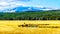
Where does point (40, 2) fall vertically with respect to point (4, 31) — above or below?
above

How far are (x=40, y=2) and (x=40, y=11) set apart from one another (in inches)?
3.6

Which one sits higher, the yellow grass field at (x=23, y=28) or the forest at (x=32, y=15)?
the forest at (x=32, y=15)

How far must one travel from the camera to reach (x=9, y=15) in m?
1.50

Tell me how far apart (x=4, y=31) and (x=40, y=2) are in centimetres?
47

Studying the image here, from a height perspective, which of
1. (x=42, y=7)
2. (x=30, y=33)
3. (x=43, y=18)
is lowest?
(x=30, y=33)

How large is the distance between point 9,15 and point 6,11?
51 millimetres

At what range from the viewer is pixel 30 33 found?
4.67ft

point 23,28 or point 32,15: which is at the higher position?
point 32,15

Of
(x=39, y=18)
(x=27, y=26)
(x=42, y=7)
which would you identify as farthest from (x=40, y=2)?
(x=27, y=26)

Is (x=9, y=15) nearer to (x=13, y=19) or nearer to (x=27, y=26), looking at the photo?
(x=13, y=19)

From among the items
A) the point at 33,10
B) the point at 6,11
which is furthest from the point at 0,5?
the point at 33,10

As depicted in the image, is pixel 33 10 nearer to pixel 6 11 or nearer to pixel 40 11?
pixel 40 11

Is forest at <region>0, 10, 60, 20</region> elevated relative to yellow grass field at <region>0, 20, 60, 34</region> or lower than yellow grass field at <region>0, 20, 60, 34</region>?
elevated

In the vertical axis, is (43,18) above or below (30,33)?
above
